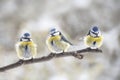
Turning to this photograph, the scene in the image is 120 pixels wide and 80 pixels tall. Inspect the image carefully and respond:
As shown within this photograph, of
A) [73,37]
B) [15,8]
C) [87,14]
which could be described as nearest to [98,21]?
[87,14]

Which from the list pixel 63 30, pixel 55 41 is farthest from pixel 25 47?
pixel 63 30

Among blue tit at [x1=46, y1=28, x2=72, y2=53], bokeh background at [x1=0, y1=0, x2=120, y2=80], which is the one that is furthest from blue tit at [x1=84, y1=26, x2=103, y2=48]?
bokeh background at [x1=0, y1=0, x2=120, y2=80]

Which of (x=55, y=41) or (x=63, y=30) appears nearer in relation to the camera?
(x=55, y=41)

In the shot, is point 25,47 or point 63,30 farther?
point 63,30

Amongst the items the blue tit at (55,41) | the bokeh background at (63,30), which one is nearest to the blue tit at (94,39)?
the blue tit at (55,41)

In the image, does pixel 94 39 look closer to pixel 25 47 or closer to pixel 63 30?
pixel 25 47

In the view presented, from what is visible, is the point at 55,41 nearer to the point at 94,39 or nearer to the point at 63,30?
the point at 94,39

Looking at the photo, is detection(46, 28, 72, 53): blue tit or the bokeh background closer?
detection(46, 28, 72, 53): blue tit

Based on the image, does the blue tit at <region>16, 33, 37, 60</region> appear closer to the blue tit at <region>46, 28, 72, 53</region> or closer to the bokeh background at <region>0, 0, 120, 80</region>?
the blue tit at <region>46, 28, 72, 53</region>
